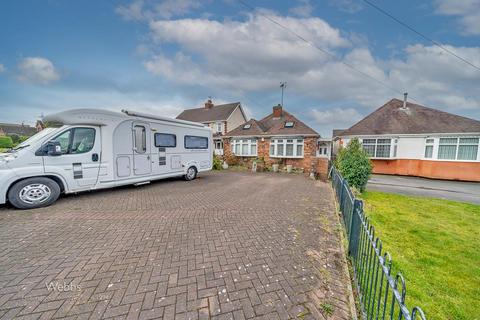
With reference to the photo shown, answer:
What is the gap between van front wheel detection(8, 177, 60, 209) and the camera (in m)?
4.98

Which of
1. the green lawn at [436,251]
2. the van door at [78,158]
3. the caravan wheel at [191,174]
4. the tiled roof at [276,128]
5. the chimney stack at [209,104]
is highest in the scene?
the chimney stack at [209,104]

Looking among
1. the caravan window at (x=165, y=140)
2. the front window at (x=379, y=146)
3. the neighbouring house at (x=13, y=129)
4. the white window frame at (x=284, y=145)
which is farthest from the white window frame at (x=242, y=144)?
the neighbouring house at (x=13, y=129)

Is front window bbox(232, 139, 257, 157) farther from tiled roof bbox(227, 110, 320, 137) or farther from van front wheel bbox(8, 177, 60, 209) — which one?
van front wheel bbox(8, 177, 60, 209)

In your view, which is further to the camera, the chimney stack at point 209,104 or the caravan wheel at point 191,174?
the chimney stack at point 209,104

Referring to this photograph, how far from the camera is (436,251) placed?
4.05 metres

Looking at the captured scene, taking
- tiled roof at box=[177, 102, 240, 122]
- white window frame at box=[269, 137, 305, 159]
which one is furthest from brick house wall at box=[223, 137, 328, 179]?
tiled roof at box=[177, 102, 240, 122]

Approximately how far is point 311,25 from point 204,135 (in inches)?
296

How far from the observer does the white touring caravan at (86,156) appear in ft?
16.7

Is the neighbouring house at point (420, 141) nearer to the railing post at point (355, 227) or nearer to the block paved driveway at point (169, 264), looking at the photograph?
the block paved driveway at point (169, 264)

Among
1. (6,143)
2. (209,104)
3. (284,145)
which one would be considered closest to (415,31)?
(284,145)

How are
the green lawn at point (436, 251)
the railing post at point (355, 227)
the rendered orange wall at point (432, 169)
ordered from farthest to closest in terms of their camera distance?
the rendered orange wall at point (432, 169)
the railing post at point (355, 227)
the green lawn at point (436, 251)

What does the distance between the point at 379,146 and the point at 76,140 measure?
19.3 metres

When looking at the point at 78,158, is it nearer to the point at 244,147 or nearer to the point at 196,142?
the point at 196,142

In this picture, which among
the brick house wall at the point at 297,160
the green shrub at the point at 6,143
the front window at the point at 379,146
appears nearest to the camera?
the brick house wall at the point at 297,160
